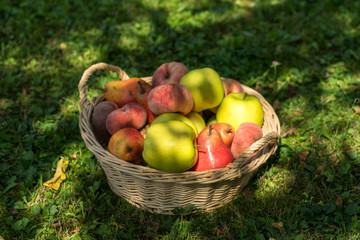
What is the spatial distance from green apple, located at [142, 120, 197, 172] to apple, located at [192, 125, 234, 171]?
0.36 feet

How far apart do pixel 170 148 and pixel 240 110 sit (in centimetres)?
83

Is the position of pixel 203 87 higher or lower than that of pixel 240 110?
higher

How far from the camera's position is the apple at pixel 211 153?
252 cm

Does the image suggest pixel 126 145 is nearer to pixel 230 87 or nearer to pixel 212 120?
pixel 212 120

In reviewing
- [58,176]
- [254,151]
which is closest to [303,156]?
[254,151]

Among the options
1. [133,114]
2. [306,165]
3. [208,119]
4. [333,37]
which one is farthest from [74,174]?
[333,37]

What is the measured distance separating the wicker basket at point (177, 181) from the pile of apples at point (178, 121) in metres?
0.11

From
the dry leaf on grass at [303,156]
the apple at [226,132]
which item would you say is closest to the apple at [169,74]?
the apple at [226,132]

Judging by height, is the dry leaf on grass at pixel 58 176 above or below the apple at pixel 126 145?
below

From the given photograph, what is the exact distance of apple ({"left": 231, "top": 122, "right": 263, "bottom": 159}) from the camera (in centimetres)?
266

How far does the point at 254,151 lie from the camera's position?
2.38 m

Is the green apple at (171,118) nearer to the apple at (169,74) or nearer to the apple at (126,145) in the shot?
the apple at (126,145)

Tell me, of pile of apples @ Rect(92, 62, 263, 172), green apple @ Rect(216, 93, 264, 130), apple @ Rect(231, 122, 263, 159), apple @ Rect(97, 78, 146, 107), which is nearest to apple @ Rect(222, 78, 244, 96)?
pile of apples @ Rect(92, 62, 263, 172)

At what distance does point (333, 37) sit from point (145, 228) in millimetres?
3776
